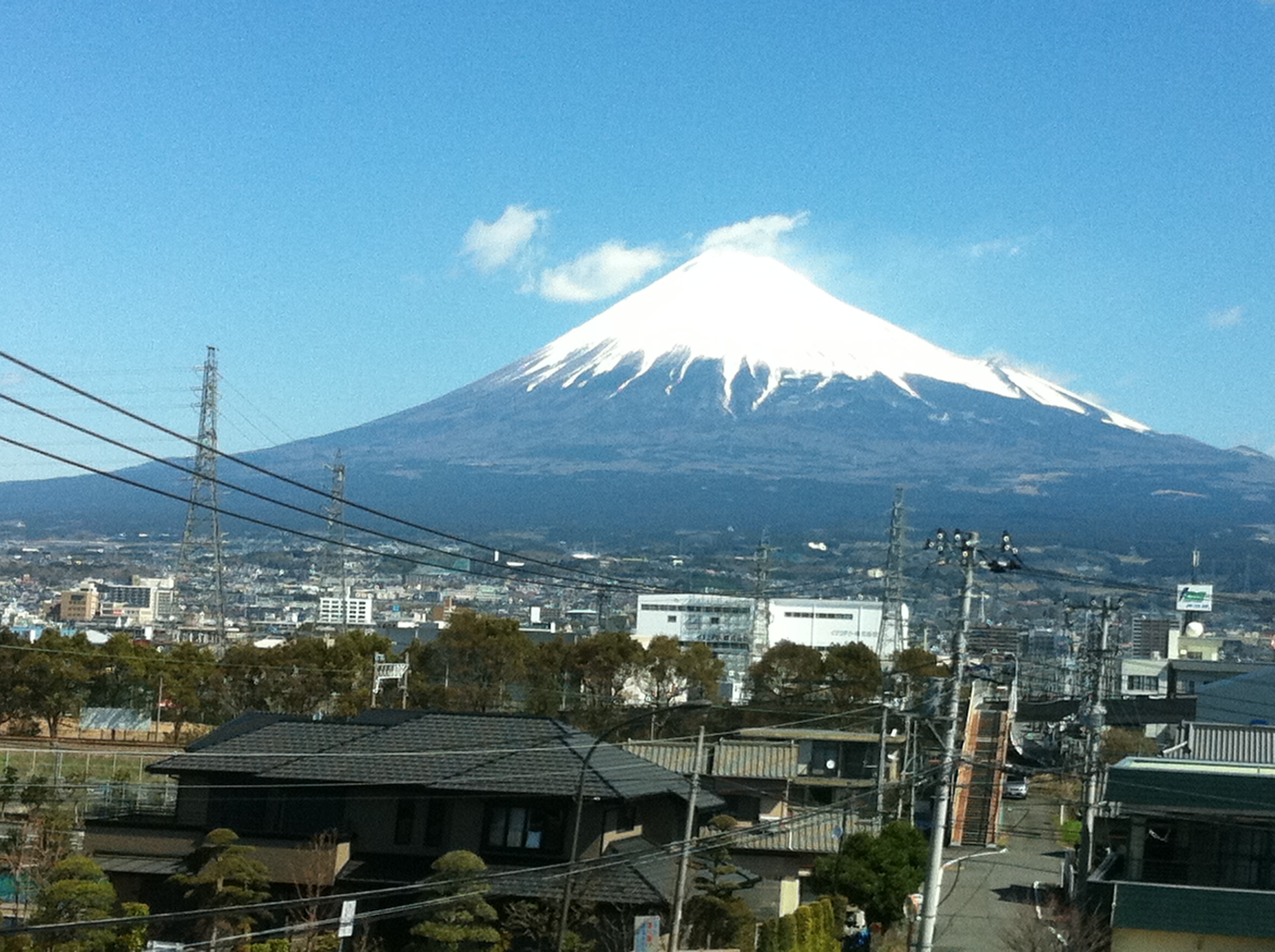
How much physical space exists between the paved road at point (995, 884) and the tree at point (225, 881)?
989cm

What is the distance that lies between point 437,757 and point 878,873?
7.66 m

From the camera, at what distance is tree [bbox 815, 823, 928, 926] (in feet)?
85.8

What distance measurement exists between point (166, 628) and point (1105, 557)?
365 ft

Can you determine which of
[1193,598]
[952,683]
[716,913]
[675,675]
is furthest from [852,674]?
[952,683]

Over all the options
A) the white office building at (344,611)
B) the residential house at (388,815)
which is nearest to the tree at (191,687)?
the residential house at (388,815)

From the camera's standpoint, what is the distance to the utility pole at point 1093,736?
83.0 feet

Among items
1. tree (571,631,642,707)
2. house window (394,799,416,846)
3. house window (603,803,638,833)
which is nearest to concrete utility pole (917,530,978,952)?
house window (603,803,638,833)

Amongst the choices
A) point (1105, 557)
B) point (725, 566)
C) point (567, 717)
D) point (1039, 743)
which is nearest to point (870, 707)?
point (567, 717)

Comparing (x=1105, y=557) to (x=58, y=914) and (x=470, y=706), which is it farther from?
(x=58, y=914)

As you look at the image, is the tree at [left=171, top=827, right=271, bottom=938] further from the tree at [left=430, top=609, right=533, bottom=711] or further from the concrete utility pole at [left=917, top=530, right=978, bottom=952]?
the tree at [left=430, top=609, right=533, bottom=711]

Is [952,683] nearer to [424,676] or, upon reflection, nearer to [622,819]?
[622,819]

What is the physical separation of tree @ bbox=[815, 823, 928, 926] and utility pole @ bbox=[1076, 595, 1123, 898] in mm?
2515

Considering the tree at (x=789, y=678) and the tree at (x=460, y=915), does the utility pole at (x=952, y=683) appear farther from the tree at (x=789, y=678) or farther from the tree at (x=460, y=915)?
the tree at (x=789, y=678)

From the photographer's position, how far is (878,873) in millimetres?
26266
